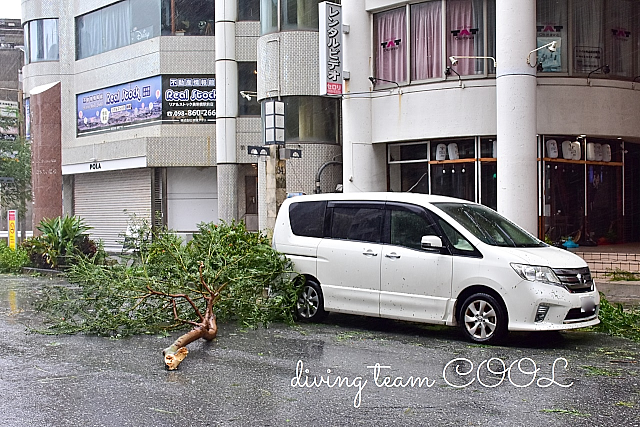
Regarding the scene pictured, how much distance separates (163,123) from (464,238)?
22878 millimetres

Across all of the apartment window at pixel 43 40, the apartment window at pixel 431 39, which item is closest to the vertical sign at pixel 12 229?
the apartment window at pixel 43 40

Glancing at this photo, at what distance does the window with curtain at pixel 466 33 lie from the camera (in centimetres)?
1941

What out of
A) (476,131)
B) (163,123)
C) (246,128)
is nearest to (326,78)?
(476,131)

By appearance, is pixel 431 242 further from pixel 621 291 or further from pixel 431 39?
pixel 431 39

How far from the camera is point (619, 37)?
20.0 meters

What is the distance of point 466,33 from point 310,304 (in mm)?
9794

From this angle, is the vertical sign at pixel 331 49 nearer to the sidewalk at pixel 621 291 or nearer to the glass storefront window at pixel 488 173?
the glass storefront window at pixel 488 173

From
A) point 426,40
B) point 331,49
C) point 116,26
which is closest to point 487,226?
point 426,40

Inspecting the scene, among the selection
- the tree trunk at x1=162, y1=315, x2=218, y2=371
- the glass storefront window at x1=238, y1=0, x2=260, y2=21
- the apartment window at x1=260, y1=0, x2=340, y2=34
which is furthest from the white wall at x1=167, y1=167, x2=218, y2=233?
the tree trunk at x1=162, y1=315, x2=218, y2=371

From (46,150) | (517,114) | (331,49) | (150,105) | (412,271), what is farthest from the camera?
(46,150)

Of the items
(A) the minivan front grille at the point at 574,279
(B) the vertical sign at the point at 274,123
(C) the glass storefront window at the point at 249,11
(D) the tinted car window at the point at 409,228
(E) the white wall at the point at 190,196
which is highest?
(C) the glass storefront window at the point at 249,11

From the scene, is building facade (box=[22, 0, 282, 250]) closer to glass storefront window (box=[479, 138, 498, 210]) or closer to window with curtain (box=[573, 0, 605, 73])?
glass storefront window (box=[479, 138, 498, 210])

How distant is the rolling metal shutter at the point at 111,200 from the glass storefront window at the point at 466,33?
1629 centimetres

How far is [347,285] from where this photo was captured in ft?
38.0
